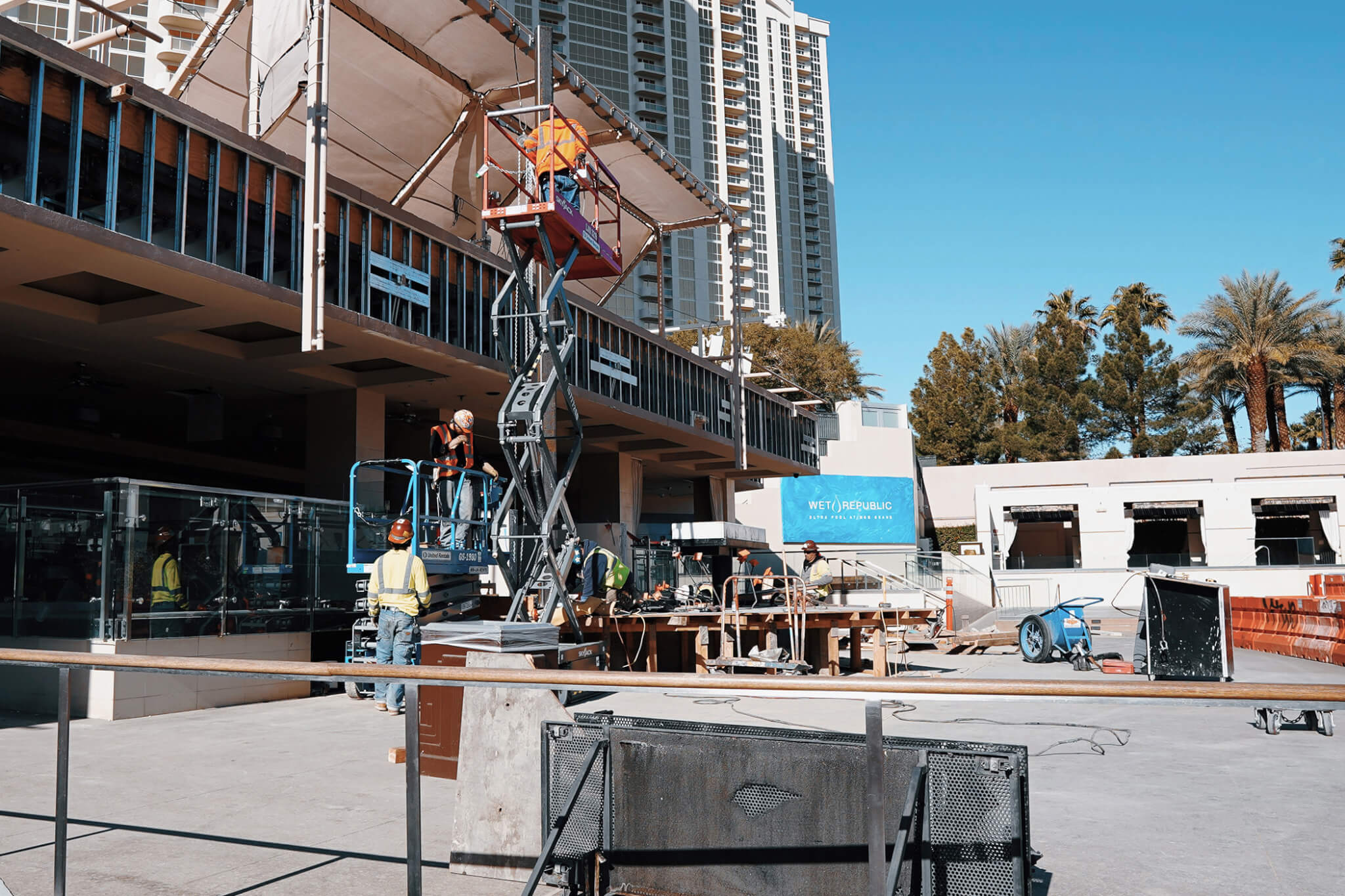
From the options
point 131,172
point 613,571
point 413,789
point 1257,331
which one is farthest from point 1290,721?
point 1257,331

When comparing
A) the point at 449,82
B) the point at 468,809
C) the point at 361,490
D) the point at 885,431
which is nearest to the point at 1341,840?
the point at 468,809

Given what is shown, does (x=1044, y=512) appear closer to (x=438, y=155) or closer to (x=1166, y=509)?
(x=1166, y=509)

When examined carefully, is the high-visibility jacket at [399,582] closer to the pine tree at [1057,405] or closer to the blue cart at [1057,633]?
the blue cart at [1057,633]

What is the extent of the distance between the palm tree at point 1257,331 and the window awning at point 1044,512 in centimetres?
1325

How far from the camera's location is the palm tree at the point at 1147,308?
64.7 metres

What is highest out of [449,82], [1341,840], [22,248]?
[449,82]

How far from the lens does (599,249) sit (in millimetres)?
15023

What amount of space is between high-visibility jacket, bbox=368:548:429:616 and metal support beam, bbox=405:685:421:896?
7.51 meters

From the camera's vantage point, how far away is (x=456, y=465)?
1533 centimetres

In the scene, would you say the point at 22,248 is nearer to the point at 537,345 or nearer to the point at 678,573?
the point at 537,345

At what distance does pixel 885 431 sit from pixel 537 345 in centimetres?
3831

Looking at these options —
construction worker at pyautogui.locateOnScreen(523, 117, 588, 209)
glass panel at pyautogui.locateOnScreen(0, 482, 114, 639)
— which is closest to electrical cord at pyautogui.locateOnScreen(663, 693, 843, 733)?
glass panel at pyautogui.locateOnScreen(0, 482, 114, 639)

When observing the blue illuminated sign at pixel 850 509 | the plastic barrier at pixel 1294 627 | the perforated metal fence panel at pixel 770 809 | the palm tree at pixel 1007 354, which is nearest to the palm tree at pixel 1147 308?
the palm tree at pixel 1007 354

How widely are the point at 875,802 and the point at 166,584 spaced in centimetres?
1083
